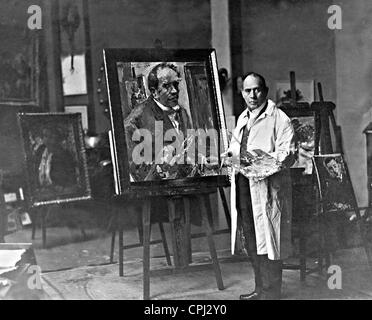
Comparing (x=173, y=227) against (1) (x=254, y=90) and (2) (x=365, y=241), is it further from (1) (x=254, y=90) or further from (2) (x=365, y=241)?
(2) (x=365, y=241)

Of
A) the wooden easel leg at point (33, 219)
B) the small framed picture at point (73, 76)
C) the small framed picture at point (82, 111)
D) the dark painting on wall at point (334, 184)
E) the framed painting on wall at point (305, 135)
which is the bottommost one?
the wooden easel leg at point (33, 219)

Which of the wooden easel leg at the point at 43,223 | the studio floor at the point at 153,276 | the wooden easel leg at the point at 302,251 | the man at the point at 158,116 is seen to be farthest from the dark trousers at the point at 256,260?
the wooden easel leg at the point at 43,223

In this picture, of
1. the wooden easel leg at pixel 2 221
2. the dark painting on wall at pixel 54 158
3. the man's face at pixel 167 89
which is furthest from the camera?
the dark painting on wall at pixel 54 158

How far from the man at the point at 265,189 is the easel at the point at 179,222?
21 cm

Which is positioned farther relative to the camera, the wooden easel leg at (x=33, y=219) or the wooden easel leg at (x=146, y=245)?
the wooden easel leg at (x=33, y=219)

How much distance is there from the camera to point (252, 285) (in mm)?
3684

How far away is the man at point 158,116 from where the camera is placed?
135 inches

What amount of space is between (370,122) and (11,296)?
255cm

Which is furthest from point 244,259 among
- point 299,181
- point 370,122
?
point 370,122

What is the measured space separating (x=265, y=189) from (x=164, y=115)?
0.77 m

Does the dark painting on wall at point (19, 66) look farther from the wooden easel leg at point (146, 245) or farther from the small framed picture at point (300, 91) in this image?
the small framed picture at point (300, 91)

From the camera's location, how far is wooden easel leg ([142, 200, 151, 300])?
11.2 ft

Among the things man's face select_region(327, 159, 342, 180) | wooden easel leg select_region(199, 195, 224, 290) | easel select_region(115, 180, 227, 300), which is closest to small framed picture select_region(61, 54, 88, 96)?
easel select_region(115, 180, 227, 300)

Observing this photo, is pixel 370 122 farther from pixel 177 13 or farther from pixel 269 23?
pixel 177 13
